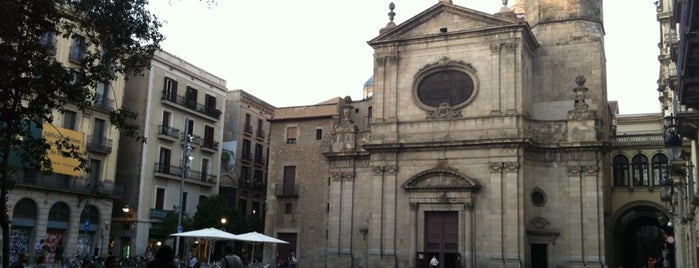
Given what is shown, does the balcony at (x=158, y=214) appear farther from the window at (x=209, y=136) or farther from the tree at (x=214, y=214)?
the window at (x=209, y=136)

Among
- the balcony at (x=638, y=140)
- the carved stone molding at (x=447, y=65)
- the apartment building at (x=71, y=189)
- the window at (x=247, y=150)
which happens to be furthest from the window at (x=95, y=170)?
the balcony at (x=638, y=140)

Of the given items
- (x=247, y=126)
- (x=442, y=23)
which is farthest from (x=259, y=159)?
(x=442, y=23)

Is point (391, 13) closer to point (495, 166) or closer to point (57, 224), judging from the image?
point (495, 166)

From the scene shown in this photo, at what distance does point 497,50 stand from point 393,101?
5.81 m

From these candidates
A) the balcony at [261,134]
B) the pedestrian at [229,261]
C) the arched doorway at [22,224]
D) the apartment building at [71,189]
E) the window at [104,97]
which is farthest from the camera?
the balcony at [261,134]

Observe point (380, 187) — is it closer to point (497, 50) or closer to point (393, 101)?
point (393, 101)

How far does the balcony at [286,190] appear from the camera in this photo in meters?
40.5

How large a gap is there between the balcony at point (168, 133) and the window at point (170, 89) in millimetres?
1822

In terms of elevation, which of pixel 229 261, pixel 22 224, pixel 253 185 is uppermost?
pixel 253 185

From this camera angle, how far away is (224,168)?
162 ft

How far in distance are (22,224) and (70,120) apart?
19.9 ft

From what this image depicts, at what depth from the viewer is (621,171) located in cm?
3797

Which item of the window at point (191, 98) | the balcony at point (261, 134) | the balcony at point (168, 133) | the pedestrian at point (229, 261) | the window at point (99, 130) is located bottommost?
the pedestrian at point (229, 261)

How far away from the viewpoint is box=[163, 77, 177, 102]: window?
42.8 meters
